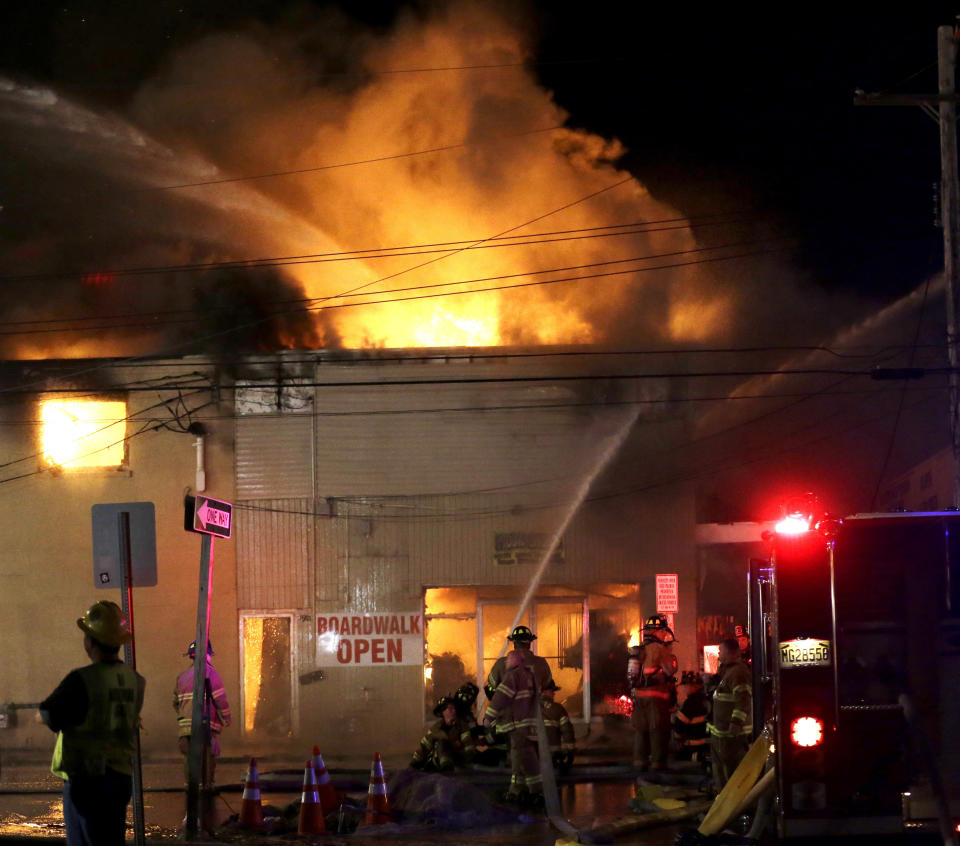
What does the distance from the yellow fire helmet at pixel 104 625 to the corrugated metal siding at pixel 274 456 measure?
42.2 feet

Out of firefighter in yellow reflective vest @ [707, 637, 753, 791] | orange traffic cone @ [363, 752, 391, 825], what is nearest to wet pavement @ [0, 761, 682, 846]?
orange traffic cone @ [363, 752, 391, 825]

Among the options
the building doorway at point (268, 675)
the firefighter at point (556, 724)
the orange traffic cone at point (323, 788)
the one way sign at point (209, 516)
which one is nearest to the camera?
the one way sign at point (209, 516)

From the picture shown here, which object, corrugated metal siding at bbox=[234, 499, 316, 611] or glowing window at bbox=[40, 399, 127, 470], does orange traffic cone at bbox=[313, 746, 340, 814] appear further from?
glowing window at bbox=[40, 399, 127, 470]

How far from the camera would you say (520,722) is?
11.1 m

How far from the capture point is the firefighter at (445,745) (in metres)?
12.5

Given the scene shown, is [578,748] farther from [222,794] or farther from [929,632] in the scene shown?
[929,632]

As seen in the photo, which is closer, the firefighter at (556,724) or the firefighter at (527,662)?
the firefighter at (527,662)

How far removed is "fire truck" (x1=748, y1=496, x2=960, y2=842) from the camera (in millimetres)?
6590

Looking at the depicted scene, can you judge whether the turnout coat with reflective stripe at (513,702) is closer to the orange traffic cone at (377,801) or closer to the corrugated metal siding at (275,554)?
the orange traffic cone at (377,801)

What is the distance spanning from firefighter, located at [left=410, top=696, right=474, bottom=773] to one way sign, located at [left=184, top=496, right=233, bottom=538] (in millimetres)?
3720

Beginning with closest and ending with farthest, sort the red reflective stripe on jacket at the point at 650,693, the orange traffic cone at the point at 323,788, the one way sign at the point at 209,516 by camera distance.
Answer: the one way sign at the point at 209,516
the orange traffic cone at the point at 323,788
the red reflective stripe on jacket at the point at 650,693

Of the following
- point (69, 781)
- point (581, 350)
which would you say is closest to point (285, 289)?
point (581, 350)

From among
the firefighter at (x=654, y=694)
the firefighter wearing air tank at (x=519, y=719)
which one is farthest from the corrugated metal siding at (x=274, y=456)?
the firefighter wearing air tank at (x=519, y=719)

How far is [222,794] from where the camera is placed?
43.2 ft
